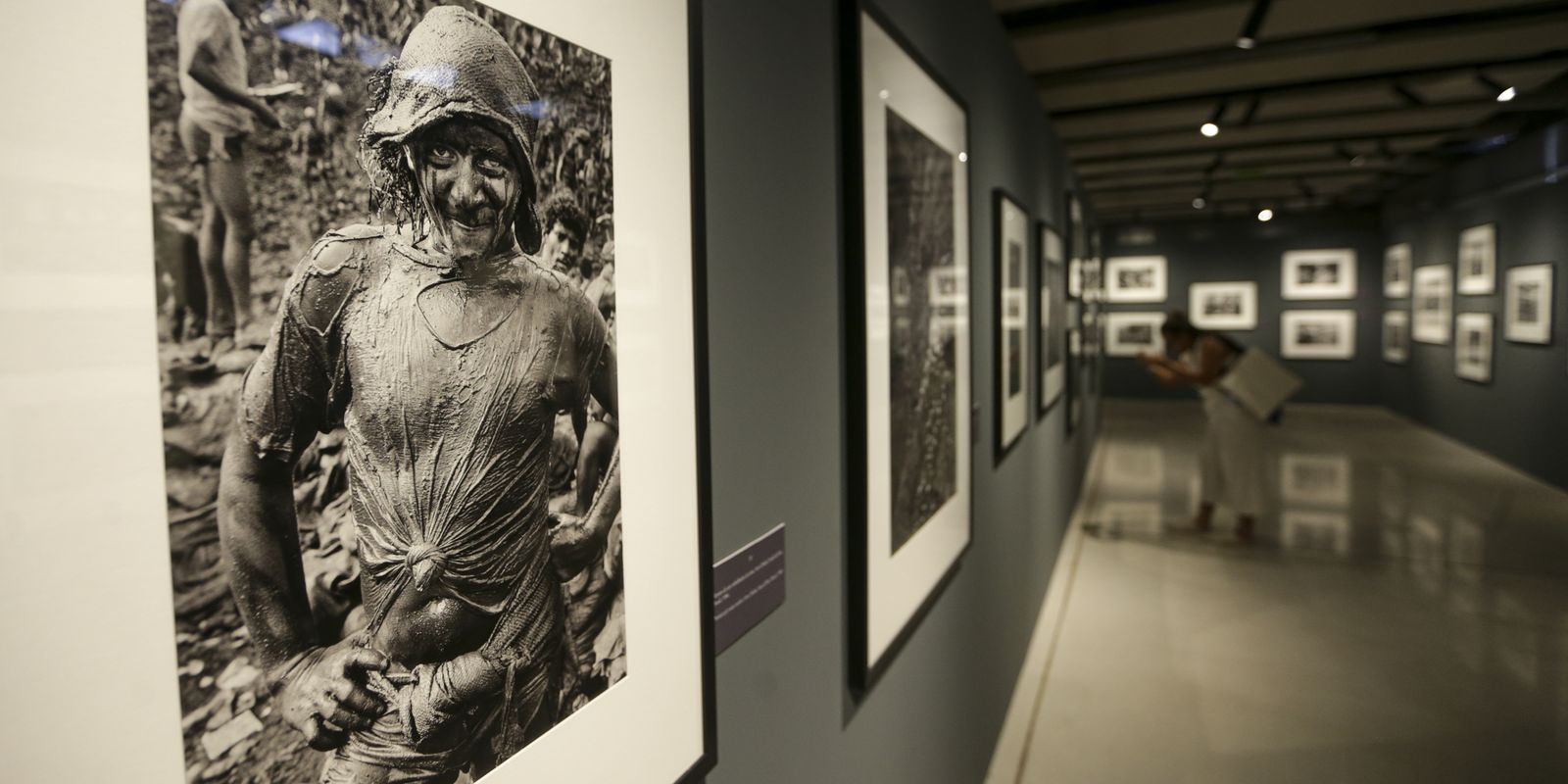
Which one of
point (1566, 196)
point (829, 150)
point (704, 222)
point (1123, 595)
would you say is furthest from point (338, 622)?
point (1566, 196)

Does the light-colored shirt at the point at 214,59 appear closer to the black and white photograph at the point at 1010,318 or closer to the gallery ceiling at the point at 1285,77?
the black and white photograph at the point at 1010,318

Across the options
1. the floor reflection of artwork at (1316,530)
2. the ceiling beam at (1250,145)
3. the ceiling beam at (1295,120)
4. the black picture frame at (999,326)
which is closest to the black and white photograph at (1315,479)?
the floor reflection of artwork at (1316,530)

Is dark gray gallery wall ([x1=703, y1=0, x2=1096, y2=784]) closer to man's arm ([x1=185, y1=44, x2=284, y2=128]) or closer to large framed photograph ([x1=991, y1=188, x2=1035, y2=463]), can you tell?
man's arm ([x1=185, y1=44, x2=284, y2=128])

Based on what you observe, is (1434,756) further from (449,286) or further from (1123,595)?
(449,286)

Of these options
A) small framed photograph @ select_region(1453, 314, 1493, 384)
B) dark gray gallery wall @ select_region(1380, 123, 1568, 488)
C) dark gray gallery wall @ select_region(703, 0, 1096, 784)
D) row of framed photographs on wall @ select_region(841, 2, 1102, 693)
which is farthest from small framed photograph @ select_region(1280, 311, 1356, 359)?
dark gray gallery wall @ select_region(703, 0, 1096, 784)

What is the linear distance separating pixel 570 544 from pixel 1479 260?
40.2 feet

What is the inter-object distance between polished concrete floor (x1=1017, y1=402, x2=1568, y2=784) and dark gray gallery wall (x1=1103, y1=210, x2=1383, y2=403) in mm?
6417

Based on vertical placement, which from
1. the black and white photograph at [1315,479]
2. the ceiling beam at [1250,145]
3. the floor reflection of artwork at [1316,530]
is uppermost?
the ceiling beam at [1250,145]

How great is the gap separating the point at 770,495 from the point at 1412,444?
1233 cm

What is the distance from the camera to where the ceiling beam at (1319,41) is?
428 cm

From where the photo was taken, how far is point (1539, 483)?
8.41 meters

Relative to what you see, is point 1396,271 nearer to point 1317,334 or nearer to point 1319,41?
point 1317,334

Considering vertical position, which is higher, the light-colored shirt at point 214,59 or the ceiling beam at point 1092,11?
the ceiling beam at point 1092,11

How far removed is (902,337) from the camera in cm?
185
